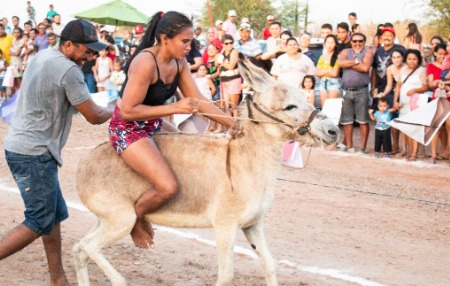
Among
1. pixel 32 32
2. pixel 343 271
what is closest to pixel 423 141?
pixel 343 271

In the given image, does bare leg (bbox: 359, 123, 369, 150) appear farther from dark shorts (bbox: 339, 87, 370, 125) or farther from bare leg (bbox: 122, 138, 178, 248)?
bare leg (bbox: 122, 138, 178, 248)

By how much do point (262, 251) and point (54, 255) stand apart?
1.91 meters

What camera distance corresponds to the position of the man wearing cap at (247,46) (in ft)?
54.7

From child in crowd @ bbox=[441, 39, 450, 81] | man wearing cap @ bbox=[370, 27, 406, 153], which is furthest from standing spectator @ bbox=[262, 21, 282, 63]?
child in crowd @ bbox=[441, 39, 450, 81]

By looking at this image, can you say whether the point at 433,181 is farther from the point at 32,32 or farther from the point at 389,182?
the point at 32,32

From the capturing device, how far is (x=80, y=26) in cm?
598

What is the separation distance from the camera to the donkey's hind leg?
232 inches

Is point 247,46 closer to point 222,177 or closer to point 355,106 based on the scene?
point 355,106

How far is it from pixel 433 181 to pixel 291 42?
4.68 meters

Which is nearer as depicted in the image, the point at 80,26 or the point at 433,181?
the point at 80,26

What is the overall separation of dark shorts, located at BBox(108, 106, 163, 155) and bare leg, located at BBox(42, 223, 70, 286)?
3.53ft

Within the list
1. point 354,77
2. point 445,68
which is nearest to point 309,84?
point 354,77

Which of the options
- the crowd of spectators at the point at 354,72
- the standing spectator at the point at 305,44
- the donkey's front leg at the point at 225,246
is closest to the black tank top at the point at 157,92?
the donkey's front leg at the point at 225,246

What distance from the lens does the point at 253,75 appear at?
18.6ft
